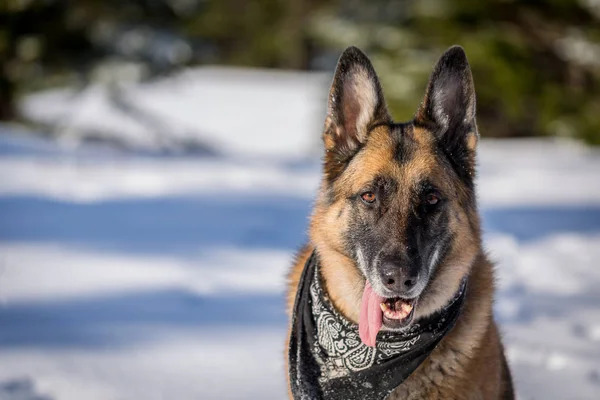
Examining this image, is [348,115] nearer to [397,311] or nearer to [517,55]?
A: [397,311]

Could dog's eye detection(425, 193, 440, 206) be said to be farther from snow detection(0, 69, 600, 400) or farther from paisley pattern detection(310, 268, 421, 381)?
snow detection(0, 69, 600, 400)

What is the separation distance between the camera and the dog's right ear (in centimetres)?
347

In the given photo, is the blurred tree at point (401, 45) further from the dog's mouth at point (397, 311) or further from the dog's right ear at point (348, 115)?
the dog's mouth at point (397, 311)

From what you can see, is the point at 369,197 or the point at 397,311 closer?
the point at 397,311

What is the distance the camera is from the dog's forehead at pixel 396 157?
3256mm

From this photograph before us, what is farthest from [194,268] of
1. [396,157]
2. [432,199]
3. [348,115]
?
[432,199]

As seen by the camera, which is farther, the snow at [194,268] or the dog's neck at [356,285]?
the snow at [194,268]

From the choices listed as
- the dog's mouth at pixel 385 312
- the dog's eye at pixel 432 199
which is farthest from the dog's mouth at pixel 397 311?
the dog's eye at pixel 432 199

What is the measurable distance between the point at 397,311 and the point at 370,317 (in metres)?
0.13

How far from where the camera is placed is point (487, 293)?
3475 millimetres

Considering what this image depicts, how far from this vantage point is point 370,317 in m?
3.11

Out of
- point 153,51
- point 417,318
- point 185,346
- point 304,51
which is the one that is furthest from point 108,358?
point 304,51

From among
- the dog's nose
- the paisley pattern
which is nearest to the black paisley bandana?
the paisley pattern

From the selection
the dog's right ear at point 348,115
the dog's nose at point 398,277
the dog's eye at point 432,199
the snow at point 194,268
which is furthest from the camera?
the snow at point 194,268
